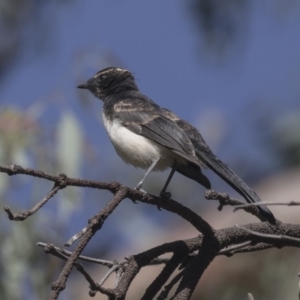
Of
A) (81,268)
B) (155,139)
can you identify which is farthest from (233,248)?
(155,139)

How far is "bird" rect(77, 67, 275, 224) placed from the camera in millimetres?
3740

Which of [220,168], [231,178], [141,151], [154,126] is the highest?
[154,126]

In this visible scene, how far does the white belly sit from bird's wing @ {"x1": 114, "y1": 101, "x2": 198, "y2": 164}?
0.04 m

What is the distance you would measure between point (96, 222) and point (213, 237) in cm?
41

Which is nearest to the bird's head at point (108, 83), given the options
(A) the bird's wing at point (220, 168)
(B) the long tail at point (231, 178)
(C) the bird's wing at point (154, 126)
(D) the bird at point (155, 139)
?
(D) the bird at point (155, 139)

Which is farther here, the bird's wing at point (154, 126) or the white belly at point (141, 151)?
the white belly at point (141, 151)

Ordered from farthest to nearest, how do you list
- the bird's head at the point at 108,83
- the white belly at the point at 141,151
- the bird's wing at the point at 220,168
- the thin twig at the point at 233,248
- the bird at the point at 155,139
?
the bird's head at the point at 108,83, the white belly at the point at 141,151, the bird at the point at 155,139, the bird's wing at the point at 220,168, the thin twig at the point at 233,248

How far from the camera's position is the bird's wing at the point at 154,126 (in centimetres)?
381

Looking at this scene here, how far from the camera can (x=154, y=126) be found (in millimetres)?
4133

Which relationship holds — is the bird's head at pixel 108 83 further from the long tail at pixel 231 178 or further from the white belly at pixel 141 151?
the long tail at pixel 231 178

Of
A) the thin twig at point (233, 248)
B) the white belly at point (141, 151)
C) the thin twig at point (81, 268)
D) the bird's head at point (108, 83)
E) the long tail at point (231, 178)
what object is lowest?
the thin twig at point (81, 268)

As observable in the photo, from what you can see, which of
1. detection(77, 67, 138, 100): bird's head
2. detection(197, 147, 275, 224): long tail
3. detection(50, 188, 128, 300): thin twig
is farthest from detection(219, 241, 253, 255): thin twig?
detection(77, 67, 138, 100): bird's head

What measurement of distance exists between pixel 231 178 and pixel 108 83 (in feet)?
6.64

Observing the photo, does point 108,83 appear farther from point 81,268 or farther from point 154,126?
point 81,268
